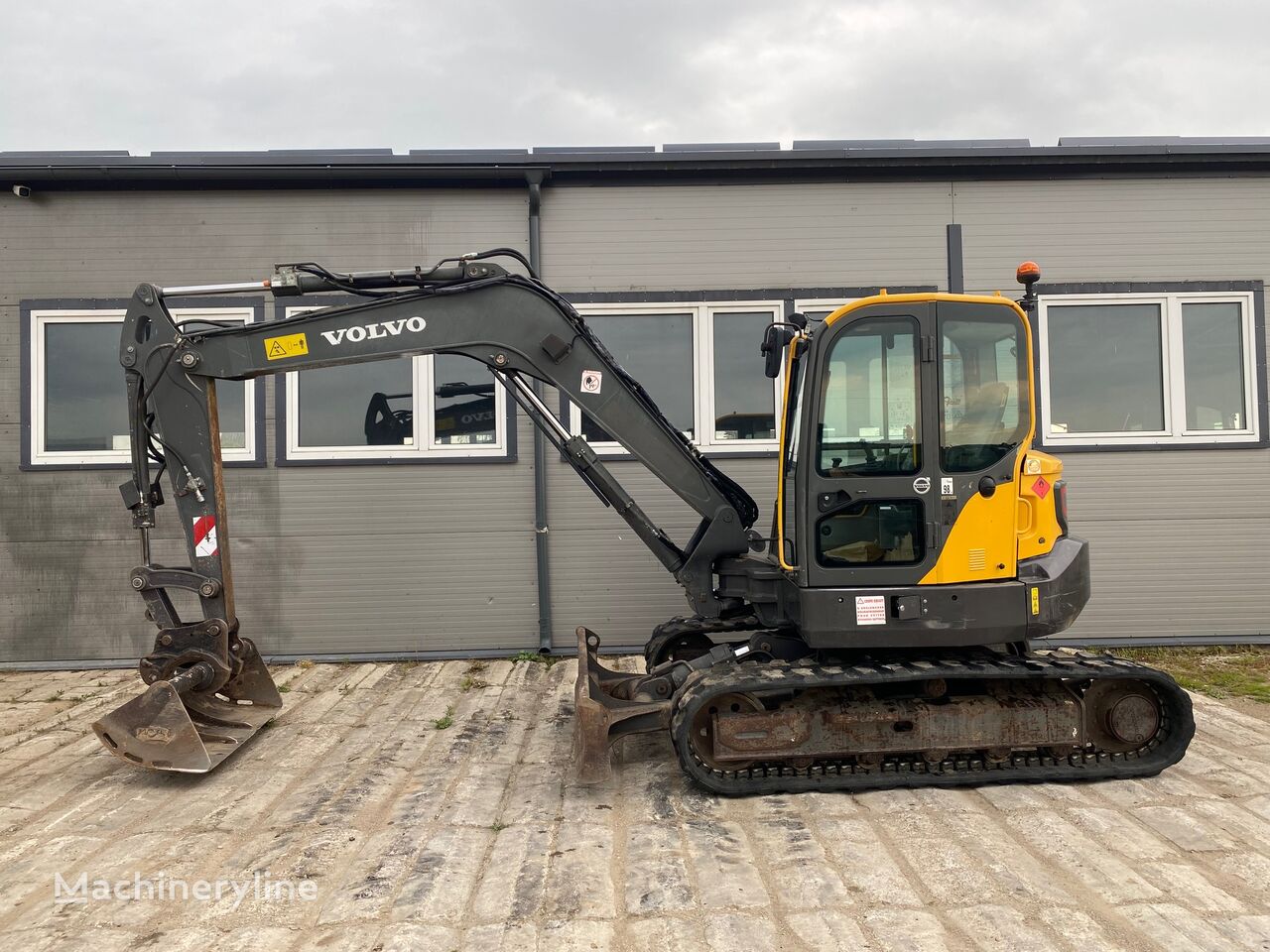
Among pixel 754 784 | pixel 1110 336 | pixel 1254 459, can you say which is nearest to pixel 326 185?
pixel 754 784

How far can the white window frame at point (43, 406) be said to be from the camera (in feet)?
23.2

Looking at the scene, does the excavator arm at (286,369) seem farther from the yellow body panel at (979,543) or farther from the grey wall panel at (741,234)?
the grey wall panel at (741,234)

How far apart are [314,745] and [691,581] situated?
2.70 m

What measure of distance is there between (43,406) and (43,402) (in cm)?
4

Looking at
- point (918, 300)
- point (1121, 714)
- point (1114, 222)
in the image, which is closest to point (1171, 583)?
point (1114, 222)

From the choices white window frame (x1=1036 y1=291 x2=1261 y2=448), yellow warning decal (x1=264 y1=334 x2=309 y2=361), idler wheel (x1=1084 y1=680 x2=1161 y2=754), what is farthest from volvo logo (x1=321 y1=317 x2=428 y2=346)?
→ white window frame (x1=1036 y1=291 x2=1261 y2=448)

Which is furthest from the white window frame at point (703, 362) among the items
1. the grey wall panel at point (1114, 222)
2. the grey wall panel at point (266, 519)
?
the grey wall panel at point (1114, 222)

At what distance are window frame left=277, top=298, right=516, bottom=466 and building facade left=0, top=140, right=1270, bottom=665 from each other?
30 millimetres

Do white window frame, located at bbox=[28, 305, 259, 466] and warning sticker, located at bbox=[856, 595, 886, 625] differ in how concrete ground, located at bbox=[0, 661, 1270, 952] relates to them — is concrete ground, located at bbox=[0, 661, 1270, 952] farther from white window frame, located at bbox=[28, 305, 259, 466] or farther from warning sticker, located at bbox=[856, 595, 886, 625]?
white window frame, located at bbox=[28, 305, 259, 466]

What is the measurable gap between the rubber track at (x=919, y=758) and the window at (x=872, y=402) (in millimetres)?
1102

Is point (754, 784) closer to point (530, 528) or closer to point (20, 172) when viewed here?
point (530, 528)

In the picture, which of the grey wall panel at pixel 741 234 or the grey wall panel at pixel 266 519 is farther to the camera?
the grey wall panel at pixel 741 234

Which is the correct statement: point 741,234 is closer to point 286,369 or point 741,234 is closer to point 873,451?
point 873,451

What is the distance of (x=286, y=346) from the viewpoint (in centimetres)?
472
